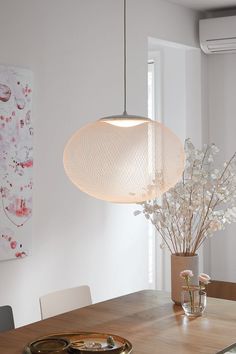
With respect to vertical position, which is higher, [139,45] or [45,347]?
[139,45]

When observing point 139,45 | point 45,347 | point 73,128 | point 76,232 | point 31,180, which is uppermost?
point 139,45

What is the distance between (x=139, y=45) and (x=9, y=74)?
1.41m

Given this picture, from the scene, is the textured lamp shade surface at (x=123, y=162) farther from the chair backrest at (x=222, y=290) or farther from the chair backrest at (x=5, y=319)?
the chair backrest at (x=222, y=290)

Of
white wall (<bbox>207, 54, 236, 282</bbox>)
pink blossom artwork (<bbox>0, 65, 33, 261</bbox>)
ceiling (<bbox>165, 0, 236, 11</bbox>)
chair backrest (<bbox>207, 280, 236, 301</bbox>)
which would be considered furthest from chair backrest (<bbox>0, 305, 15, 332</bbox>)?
ceiling (<bbox>165, 0, 236, 11</bbox>)

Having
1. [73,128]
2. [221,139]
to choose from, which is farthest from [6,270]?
[221,139]

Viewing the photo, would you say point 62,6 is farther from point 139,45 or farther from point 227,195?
point 227,195

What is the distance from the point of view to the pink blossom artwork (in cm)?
404

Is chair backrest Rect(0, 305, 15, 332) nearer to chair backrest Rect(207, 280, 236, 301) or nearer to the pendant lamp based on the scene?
the pendant lamp

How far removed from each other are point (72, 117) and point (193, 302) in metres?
1.80

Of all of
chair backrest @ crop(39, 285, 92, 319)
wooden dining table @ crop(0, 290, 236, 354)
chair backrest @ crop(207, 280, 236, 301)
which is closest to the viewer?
wooden dining table @ crop(0, 290, 236, 354)

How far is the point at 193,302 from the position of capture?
10.7 feet

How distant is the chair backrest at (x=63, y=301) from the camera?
11.6 ft

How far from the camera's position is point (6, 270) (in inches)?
162

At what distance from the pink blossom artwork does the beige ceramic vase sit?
3.55 feet
